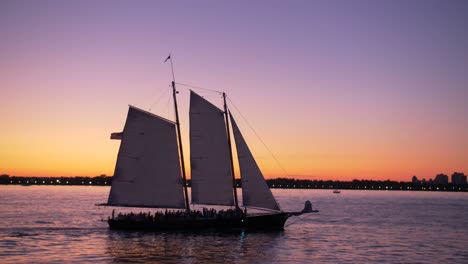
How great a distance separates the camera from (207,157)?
68.9 metres

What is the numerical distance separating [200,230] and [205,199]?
4.30 m

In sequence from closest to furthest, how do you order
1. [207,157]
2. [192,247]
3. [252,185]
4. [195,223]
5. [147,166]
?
[192,247] < [147,166] < [252,185] < [207,157] < [195,223]

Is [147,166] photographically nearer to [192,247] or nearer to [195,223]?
[195,223]

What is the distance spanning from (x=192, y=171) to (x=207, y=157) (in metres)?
2.51

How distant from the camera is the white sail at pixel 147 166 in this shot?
6738 centimetres

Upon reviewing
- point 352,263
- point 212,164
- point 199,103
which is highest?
point 199,103

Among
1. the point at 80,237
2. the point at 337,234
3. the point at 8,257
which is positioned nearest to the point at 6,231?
the point at 80,237

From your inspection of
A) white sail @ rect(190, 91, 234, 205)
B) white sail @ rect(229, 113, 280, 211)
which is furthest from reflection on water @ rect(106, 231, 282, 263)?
white sail @ rect(190, 91, 234, 205)

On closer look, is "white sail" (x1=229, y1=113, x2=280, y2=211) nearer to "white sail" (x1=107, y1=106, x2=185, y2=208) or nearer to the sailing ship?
the sailing ship

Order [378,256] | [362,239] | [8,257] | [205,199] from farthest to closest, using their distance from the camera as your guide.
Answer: [362,239] < [205,199] < [378,256] < [8,257]

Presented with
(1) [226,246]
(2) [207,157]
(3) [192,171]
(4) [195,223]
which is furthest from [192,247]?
(2) [207,157]

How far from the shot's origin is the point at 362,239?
7550 cm

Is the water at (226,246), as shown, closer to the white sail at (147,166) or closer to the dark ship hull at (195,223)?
the dark ship hull at (195,223)

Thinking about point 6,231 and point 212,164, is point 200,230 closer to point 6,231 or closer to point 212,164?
point 212,164
